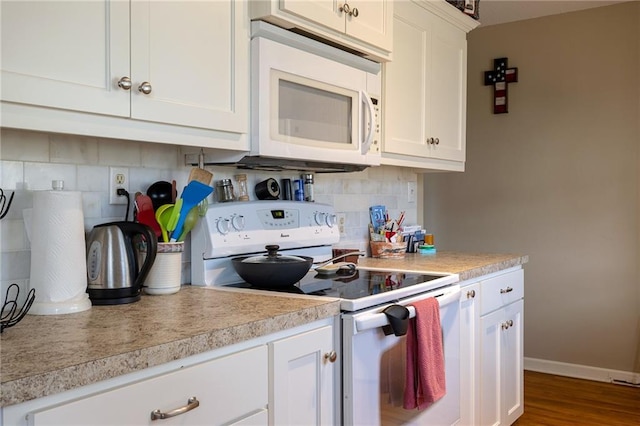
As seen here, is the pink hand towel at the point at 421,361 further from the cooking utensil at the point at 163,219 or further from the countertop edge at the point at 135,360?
the cooking utensil at the point at 163,219

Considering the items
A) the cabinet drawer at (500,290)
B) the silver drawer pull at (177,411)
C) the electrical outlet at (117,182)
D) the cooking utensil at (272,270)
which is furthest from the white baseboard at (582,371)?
the silver drawer pull at (177,411)

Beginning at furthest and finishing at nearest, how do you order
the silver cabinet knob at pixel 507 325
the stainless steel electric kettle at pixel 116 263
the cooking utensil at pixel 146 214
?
the silver cabinet knob at pixel 507 325 < the cooking utensil at pixel 146 214 < the stainless steel electric kettle at pixel 116 263

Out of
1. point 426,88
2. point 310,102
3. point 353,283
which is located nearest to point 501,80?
point 426,88

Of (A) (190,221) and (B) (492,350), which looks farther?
(B) (492,350)

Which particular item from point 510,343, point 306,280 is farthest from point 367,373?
point 510,343

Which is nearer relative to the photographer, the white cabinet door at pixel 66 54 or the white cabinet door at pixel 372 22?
the white cabinet door at pixel 66 54

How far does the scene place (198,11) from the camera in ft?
5.40

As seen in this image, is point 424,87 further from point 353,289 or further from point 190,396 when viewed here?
point 190,396

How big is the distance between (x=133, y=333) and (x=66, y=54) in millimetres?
651

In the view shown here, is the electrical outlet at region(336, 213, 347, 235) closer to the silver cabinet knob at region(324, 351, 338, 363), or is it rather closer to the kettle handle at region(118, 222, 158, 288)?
the silver cabinet knob at region(324, 351, 338, 363)

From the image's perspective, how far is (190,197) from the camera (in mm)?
1766

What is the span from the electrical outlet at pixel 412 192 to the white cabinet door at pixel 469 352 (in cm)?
97

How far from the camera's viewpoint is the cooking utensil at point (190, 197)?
1748 millimetres

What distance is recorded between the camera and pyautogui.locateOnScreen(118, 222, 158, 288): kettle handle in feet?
5.13
